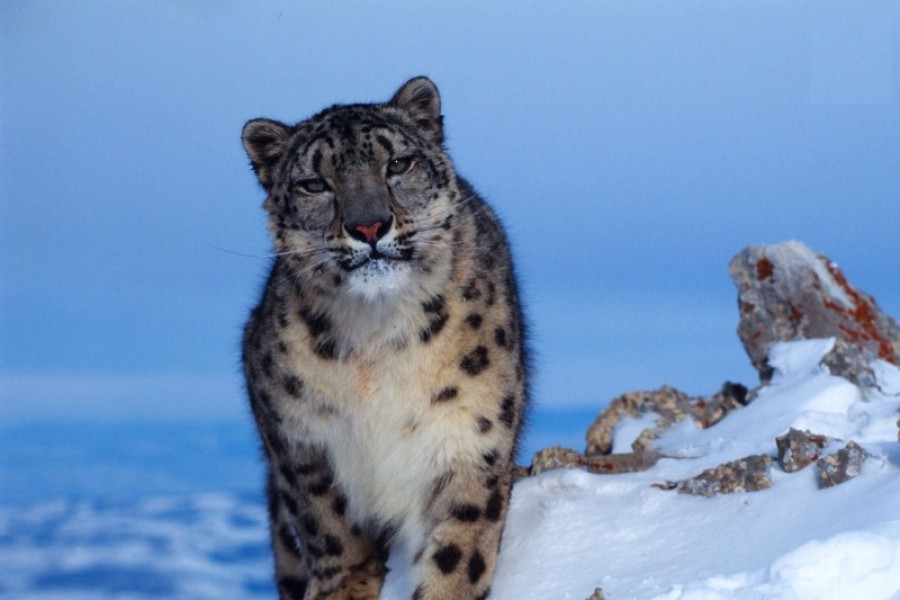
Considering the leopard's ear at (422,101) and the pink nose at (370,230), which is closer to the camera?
the pink nose at (370,230)

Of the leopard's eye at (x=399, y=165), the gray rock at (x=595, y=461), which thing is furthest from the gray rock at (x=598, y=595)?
the leopard's eye at (x=399, y=165)

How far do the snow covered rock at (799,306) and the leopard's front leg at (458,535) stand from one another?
3049 millimetres

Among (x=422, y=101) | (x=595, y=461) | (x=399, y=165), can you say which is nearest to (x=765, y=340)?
(x=595, y=461)

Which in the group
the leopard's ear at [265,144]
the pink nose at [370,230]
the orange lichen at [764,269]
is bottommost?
the pink nose at [370,230]

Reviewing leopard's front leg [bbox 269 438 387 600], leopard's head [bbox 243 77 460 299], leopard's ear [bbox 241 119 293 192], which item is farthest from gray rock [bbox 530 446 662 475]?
leopard's ear [bbox 241 119 293 192]

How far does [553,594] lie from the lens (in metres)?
5.45

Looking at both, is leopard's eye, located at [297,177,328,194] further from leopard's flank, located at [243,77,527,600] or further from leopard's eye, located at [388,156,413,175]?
leopard's eye, located at [388,156,413,175]

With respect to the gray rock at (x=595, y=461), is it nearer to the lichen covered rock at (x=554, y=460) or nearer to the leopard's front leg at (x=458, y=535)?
the lichen covered rock at (x=554, y=460)

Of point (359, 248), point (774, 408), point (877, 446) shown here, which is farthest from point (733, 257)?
point (359, 248)

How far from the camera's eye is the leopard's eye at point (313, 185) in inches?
202

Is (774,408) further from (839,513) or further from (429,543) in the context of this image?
(429,543)

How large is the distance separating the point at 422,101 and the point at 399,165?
1.88 ft

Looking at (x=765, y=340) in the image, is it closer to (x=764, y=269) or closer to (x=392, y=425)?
(x=764, y=269)

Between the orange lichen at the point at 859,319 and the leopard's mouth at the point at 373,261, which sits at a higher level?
the orange lichen at the point at 859,319
